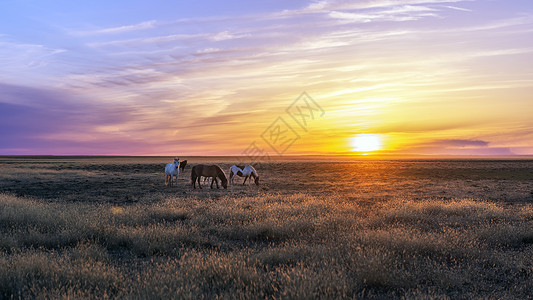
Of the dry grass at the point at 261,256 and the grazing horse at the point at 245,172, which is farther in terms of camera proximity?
the grazing horse at the point at 245,172

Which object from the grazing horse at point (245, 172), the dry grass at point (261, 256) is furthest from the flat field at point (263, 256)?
the grazing horse at point (245, 172)

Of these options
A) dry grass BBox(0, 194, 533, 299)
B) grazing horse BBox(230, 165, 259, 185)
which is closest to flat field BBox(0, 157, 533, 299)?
dry grass BBox(0, 194, 533, 299)

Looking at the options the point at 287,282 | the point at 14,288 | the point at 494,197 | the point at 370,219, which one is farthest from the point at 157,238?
the point at 494,197

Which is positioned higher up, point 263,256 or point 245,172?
point 245,172

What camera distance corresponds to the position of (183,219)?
11016mm

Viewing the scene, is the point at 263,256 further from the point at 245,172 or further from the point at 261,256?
the point at 245,172

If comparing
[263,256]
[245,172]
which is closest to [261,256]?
[263,256]

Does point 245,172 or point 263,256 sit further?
point 245,172

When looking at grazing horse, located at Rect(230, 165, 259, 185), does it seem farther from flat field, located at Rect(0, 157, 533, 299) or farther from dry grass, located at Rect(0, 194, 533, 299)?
dry grass, located at Rect(0, 194, 533, 299)

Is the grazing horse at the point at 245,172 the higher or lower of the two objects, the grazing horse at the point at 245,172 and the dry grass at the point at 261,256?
the higher

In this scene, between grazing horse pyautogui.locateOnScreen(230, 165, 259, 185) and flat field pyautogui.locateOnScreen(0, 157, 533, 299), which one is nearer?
flat field pyautogui.locateOnScreen(0, 157, 533, 299)

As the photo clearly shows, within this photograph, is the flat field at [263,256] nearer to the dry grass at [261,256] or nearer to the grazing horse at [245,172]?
the dry grass at [261,256]

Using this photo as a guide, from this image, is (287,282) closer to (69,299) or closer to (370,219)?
(69,299)

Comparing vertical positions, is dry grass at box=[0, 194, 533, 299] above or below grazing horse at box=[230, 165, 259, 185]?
below
